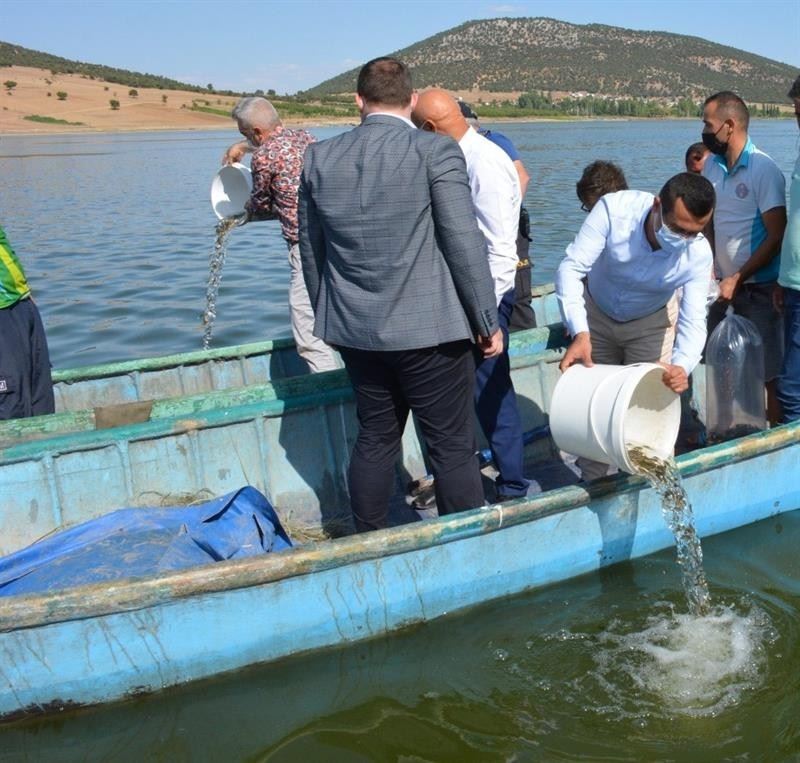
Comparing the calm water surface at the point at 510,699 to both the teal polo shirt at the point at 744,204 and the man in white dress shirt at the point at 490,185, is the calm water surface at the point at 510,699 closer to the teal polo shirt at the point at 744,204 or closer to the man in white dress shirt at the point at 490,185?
the man in white dress shirt at the point at 490,185

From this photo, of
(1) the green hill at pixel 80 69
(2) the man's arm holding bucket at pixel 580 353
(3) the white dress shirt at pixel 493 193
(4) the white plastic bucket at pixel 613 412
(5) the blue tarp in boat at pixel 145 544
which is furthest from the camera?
(1) the green hill at pixel 80 69

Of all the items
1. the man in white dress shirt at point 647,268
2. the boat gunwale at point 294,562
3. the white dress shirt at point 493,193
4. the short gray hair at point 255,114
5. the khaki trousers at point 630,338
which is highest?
the short gray hair at point 255,114

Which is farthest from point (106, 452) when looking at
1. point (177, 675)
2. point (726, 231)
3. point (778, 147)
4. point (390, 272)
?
point (778, 147)

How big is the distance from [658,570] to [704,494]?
0.45 m

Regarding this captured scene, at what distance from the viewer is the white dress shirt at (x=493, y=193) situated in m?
4.15

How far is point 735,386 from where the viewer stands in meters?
5.71

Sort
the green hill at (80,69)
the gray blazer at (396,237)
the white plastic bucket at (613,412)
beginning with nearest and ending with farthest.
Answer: the gray blazer at (396,237), the white plastic bucket at (613,412), the green hill at (80,69)

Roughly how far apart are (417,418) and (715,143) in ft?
8.06

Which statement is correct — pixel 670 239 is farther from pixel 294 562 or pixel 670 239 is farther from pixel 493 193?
pixel 294 562

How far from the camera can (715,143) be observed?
201 inches

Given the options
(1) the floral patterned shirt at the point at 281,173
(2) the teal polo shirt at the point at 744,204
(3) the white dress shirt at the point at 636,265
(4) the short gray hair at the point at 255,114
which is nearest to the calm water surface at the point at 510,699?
(3) the white dress shirt at the point at 636,265

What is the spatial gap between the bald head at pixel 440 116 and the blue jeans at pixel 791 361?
195cm

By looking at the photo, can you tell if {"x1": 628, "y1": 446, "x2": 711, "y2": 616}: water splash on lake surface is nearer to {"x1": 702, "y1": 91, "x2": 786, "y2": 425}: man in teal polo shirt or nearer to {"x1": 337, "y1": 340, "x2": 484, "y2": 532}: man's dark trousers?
{"x1": 337, "y1": 340, "x2": 484, "y2": 532}: man's dark trousers

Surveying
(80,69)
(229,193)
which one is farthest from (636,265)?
(80,69)
